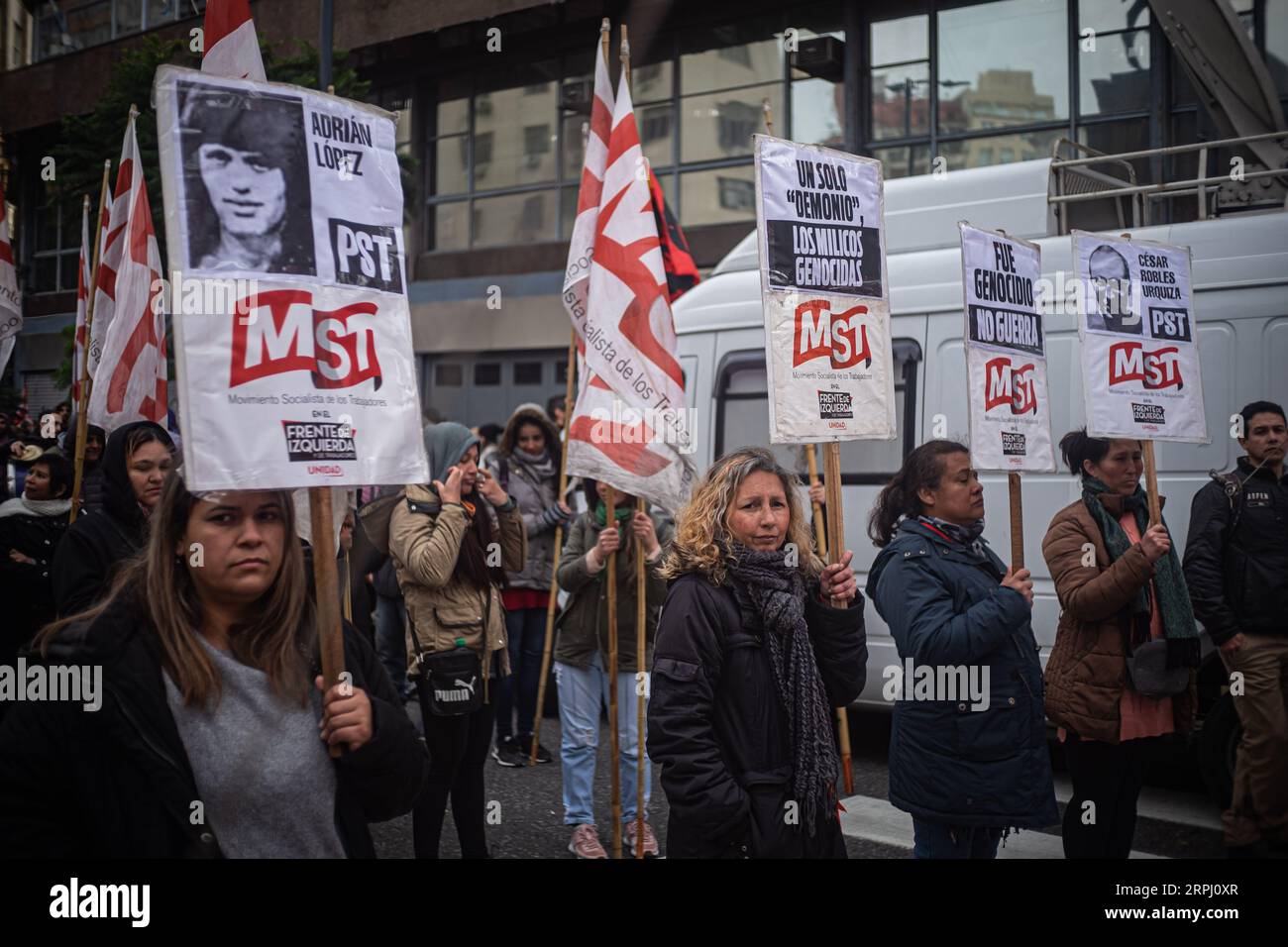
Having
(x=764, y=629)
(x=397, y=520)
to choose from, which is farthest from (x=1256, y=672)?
(x=397, y=520)

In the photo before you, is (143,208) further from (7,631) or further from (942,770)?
(942,770)

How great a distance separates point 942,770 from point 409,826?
3.38m

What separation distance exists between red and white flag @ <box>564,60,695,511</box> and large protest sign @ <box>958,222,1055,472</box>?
152 centimetres

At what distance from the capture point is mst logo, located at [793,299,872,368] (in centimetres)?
429

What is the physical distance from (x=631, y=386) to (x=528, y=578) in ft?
8.46

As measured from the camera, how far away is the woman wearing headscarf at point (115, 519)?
4.02 meters

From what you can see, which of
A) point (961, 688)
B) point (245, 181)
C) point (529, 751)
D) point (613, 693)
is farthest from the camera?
point (529, 751)

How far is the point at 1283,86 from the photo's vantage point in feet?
40.6

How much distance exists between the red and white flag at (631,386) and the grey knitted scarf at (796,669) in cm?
212

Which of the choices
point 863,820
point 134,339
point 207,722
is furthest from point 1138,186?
point 207,722

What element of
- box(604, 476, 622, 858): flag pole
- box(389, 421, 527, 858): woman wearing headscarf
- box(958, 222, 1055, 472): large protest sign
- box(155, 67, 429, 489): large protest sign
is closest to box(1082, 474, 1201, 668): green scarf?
box(958, 222, 1055, 472): large protest sign

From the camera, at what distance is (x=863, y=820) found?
257 inches

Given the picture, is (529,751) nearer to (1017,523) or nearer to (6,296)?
(6,296)

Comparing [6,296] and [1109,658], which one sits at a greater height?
[6,296]
